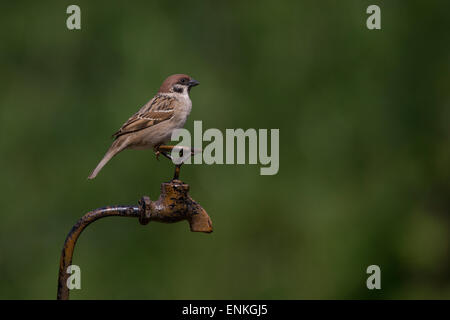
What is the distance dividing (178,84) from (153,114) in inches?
10.1

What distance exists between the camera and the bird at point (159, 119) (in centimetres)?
392

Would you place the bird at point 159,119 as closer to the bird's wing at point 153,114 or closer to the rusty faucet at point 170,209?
the bird's wing at point 153,114

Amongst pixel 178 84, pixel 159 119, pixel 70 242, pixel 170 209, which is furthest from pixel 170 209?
pixel 178 84

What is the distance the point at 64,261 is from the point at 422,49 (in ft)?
18.2

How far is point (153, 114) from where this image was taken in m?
4.17

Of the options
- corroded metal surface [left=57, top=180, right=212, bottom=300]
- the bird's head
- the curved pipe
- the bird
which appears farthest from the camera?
the bird's head

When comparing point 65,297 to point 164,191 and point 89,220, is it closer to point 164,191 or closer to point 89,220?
point 89,220

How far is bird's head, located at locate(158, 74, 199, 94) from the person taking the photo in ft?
13.4

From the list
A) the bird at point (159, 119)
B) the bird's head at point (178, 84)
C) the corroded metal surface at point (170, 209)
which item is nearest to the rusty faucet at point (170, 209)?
the corroded metal surface at point (170, 209)

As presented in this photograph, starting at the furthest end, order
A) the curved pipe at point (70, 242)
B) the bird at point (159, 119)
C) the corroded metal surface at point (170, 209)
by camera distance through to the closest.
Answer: the bird at point (159, 119) < the corroded metal surface at point (170, 209) < the curved pipe at point (70, 242)

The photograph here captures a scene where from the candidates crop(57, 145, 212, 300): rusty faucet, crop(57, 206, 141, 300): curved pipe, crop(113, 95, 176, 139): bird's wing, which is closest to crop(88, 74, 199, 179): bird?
crop(113, 95, 176, 139): bird's wing

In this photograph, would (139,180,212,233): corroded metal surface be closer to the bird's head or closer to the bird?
the bird

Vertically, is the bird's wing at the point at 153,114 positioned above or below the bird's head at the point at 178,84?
below
